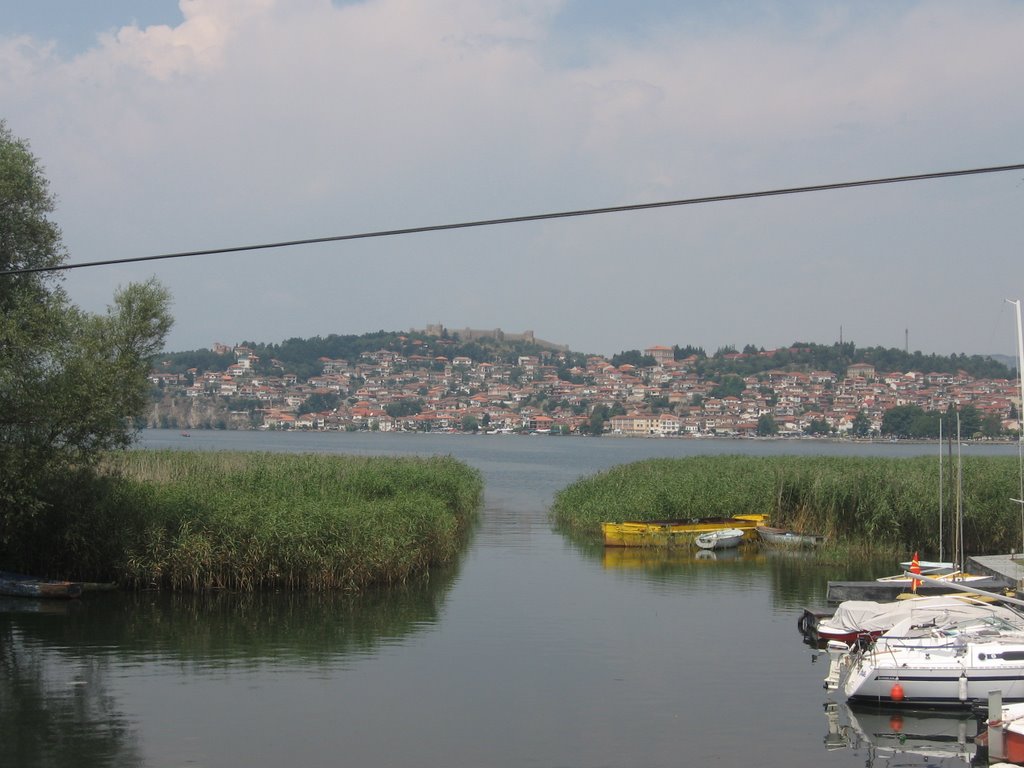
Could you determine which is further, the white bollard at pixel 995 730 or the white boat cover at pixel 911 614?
the white boat cover at pixel 911 614

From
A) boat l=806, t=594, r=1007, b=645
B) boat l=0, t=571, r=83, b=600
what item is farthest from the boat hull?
boat l=0, t=571, r=83, b=600

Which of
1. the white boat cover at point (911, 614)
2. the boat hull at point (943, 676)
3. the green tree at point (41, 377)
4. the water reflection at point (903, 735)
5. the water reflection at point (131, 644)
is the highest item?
the green tree at point (41, 377)

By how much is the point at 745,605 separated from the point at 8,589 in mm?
18275

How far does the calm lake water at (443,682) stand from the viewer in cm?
1628

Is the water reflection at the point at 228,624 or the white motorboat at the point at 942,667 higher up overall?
the white motorboat at the point at 942,667

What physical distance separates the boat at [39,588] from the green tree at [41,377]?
1.17 m

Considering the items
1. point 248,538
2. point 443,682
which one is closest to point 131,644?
point 248,538

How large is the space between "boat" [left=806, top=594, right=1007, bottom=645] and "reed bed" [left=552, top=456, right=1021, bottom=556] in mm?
14745

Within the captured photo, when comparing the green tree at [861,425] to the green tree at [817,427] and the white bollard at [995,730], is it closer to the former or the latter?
the green tree at [817,427]

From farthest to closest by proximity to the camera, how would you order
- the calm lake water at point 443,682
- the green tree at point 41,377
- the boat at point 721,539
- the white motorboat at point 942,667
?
the boat at point 721,539 < the green tree at point 41,377 < the white motorboat at point 942,667 < the calm lake water at point 443,682

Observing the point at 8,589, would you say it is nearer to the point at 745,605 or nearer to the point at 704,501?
the point at 745,605

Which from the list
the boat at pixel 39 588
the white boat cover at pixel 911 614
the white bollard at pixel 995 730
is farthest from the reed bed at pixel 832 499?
the white bollard at pixel 995 730

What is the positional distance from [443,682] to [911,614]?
8.60m

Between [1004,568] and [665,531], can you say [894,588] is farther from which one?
[665,531]
